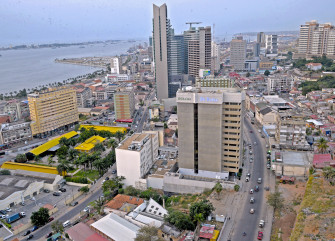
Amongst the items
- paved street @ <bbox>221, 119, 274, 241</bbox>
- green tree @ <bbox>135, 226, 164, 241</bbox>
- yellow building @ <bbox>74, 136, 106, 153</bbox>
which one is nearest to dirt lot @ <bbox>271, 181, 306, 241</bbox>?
paved street @ <bbox>221, 119, 274, 241</bbox>

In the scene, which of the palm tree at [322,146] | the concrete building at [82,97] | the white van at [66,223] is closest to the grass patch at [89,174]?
the white van at [66,223]

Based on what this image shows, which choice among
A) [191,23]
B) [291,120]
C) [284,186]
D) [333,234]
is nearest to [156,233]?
[333,234]

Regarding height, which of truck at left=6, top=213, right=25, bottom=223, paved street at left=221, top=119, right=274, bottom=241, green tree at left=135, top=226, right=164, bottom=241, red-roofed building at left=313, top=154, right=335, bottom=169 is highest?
red-roofed building at left=313, top=154, right=335, bottom=169

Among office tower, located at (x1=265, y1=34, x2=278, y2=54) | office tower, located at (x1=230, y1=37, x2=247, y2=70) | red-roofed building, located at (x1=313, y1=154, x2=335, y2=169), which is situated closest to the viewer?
red-roofed building, located at (x1=313, y1=154, x2=335, y2=169)

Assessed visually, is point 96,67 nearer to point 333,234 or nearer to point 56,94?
point 56,94

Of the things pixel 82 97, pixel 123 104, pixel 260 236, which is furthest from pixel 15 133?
pixel 260 236

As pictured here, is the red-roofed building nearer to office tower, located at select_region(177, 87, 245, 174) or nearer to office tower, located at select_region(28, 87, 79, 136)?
office tower, located at select_region(177, 87, 245, 174)
